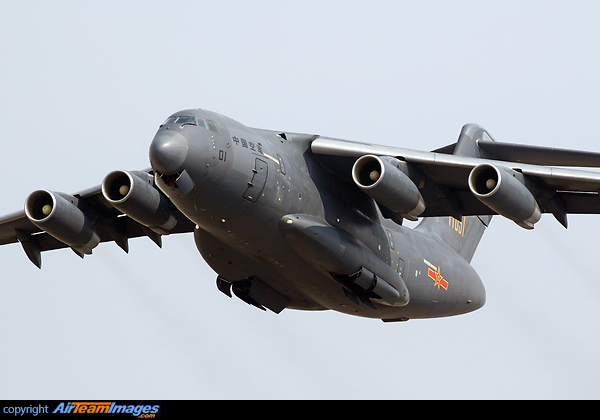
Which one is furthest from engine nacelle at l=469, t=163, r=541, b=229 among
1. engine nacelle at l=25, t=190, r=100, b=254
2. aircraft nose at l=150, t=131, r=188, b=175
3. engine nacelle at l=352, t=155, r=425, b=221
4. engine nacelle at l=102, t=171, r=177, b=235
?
engine nacelle at l=25, t=190, r=100, b=254

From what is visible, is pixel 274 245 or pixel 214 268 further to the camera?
pixel 214 268

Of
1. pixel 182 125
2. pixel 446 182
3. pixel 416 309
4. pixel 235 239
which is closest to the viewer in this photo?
pixel 182 125

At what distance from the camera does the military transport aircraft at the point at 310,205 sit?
11.9 m

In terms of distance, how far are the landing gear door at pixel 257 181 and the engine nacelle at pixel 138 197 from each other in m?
1.96

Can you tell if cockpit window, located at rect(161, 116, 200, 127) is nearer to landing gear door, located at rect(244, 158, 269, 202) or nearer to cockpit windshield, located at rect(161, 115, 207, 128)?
cockpit windshield, located at rect(161, 115, 207, 128)

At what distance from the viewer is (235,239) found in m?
12.5

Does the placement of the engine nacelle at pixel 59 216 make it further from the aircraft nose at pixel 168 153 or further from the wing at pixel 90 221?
the aircraft nose at pixel 168 153

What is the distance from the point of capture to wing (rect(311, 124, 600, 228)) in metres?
12.0
